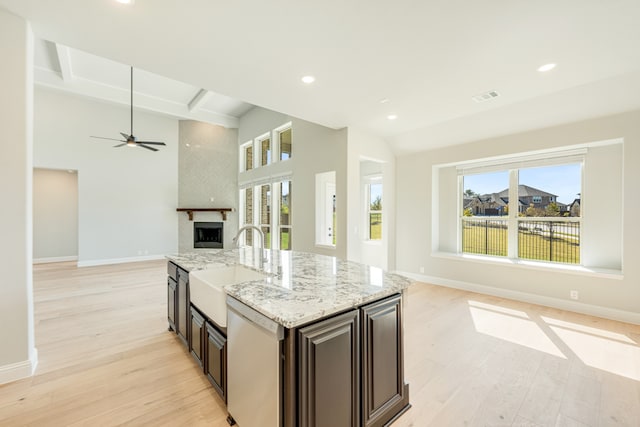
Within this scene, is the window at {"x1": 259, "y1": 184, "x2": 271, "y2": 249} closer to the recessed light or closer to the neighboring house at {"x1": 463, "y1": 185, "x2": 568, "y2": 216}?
the neighboring house at {"x1": 463, "y1": 185, "x2": 568, "y2": 216}

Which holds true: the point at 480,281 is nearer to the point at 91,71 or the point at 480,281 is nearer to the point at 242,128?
the point at 242,128

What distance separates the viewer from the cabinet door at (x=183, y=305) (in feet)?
7.85

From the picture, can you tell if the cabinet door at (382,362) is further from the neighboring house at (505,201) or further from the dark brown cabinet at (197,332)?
the neighboring house at (505,201)

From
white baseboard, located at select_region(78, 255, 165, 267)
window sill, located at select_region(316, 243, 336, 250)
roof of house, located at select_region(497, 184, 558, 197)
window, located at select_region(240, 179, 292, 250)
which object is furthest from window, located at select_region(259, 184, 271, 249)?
roof of house, located at select_region(497, 184, 558, 197)

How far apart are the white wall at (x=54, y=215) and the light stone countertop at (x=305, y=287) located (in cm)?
734

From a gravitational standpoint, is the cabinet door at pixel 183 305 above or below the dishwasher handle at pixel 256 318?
below

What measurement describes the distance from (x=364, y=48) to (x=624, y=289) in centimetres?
444

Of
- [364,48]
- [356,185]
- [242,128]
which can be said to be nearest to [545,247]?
[356,185]

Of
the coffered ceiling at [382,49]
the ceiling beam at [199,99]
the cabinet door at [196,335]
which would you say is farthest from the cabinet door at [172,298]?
the ceiling beam at [199,99]

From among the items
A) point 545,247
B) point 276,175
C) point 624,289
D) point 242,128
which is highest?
point 242,128

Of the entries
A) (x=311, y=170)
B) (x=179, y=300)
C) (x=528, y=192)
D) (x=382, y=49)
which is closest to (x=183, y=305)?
(x=179, y=300)

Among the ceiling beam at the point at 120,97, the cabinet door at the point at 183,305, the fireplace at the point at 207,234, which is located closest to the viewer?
the cabinet door at the point at 183,305

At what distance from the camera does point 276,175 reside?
22.6 ft

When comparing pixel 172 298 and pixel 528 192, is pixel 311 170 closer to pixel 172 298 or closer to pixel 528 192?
pixel 172 298
